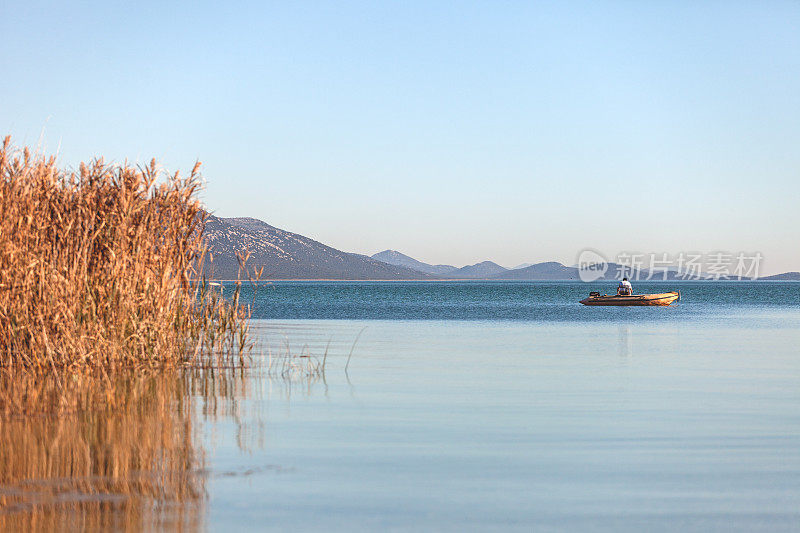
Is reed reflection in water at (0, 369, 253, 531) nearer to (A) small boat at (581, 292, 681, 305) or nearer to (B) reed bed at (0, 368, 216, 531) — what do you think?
(B) reed bed at (0, 368, 216, 531)

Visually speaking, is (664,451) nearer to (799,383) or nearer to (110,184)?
(799,383)

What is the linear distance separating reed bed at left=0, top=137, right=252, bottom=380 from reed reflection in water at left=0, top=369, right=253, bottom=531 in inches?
17.7

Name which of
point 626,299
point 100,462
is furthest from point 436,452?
point 626,299

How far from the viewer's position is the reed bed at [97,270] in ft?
41.3

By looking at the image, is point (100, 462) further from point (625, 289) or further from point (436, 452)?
point (625, 289)

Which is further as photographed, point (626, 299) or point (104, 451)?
point (626, 299)

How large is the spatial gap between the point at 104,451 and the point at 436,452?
2.87 meters

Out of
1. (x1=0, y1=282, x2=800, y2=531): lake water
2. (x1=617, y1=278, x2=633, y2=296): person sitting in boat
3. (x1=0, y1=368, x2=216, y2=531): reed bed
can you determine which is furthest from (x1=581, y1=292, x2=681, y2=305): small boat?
(x1=0, y1=368, x2=216, y2=531): reed bed

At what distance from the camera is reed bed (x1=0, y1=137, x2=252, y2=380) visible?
12586mm

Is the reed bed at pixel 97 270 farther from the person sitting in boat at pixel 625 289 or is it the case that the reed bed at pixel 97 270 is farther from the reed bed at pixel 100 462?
the person sitting in boat at pixel 625 289

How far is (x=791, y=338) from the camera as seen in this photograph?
89.8 feet

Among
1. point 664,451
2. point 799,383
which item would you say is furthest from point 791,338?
point 664,451

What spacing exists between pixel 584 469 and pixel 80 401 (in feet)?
19.5

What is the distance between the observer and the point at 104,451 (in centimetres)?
843
